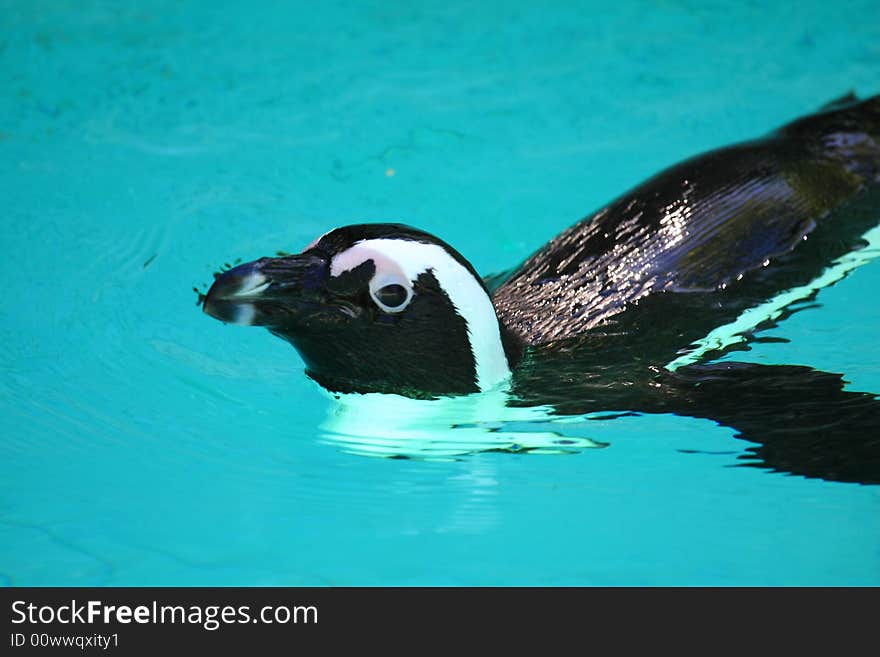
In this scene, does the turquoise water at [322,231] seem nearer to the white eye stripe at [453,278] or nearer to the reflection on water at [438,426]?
the reflection on water at [438,426]

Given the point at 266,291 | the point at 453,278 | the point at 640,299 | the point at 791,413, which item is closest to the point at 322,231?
the point at 640,299

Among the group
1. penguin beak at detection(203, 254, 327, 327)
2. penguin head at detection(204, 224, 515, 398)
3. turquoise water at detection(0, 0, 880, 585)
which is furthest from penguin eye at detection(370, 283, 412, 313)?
turquoise water at detection(0, 0, 880, 585)

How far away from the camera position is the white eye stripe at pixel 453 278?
2891mm

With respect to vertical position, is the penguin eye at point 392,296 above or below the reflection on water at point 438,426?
above

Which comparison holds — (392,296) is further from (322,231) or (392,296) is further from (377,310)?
(322,231)

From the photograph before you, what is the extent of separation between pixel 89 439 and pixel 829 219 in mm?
2307

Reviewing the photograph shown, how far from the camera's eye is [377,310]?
9.68 ft

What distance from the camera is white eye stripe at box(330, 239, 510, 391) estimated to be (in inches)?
114

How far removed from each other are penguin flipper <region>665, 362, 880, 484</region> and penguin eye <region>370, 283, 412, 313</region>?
0.78m

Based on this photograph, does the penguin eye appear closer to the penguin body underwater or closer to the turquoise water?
the penguin body underwater

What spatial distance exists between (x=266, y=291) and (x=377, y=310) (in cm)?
29

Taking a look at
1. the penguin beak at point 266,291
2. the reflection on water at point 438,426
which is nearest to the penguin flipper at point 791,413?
the reflection on water at point 438,426

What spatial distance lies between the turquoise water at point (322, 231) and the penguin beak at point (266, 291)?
494 millimetres

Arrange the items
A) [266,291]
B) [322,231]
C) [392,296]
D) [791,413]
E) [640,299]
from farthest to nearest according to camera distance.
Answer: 1. [322,231]
2. [640,299]
3. [791,413]
4. [392,296]
5. [266,291]
